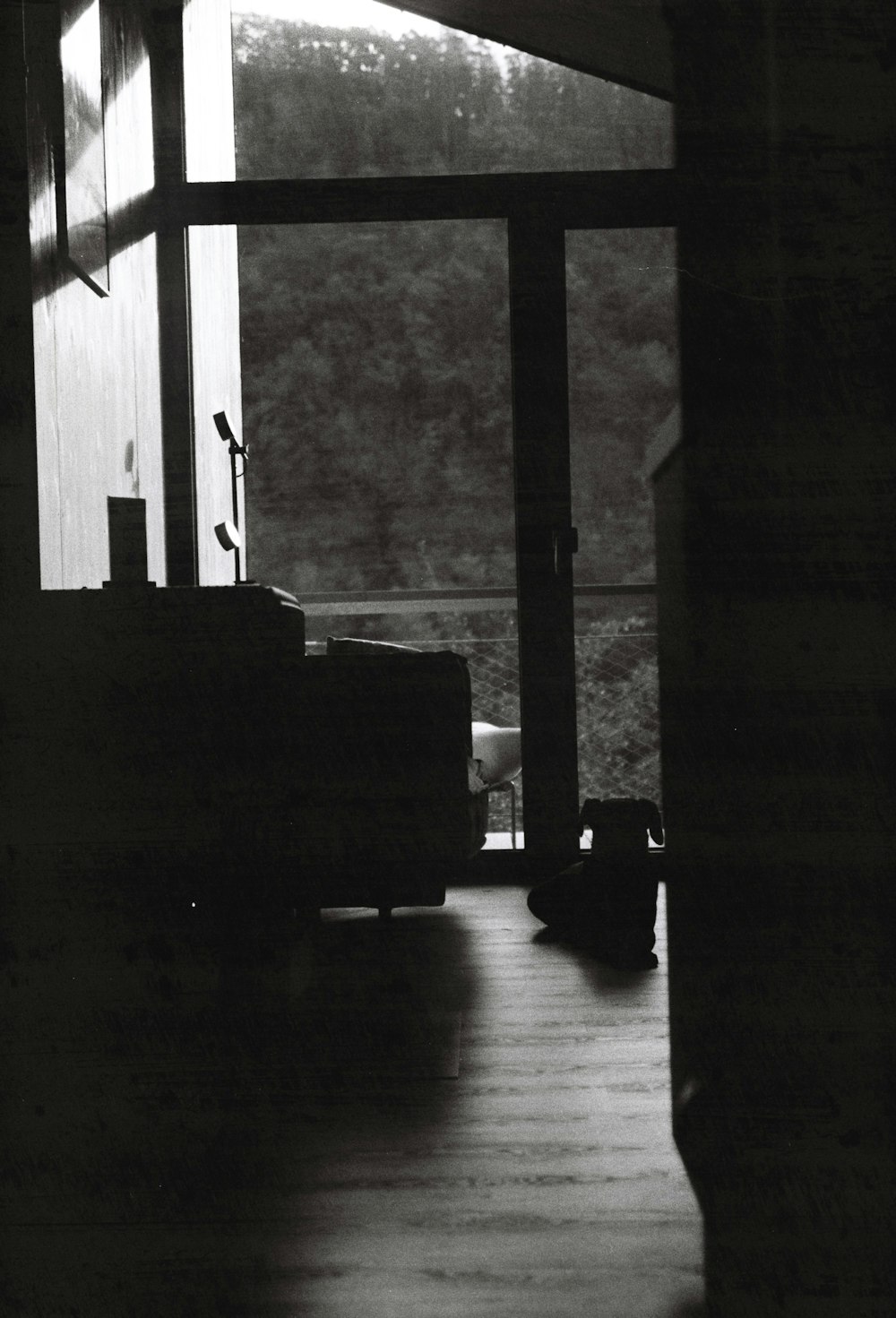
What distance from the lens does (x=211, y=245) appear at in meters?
3.46

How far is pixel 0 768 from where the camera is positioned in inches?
57.1

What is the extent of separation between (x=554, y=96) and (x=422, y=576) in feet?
4.91

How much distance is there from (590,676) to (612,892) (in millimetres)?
1039

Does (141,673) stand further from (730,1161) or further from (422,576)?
(422,576)

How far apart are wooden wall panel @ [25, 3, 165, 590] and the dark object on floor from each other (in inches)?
49.3

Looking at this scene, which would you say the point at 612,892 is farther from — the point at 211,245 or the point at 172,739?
the point at 211,245

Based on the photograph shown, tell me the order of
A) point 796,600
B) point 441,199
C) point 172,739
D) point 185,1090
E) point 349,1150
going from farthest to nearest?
point 441,199 < point 172,739 < point 185,1090 < point 349,1150 < point 796,600

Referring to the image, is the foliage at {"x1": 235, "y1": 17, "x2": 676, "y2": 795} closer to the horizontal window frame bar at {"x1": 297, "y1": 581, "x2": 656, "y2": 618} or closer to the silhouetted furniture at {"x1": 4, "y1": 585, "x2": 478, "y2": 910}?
the horizontal window frame bar at {"x1": 297, "y1": 581, "x2": 656, "y2": 618}

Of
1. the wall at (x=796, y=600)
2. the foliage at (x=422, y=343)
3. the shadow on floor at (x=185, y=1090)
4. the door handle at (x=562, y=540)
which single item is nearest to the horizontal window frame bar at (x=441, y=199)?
the foliage at (x=422, y=343)

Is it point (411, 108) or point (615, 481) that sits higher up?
point (411, 108)

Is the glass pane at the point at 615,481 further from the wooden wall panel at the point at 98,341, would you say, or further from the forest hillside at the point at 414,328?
the wooden wall panel at the point at 98,341

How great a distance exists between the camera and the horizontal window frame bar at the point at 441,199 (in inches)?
133

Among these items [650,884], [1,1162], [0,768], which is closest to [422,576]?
[650,884]

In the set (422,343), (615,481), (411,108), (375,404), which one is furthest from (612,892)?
(411,108)
